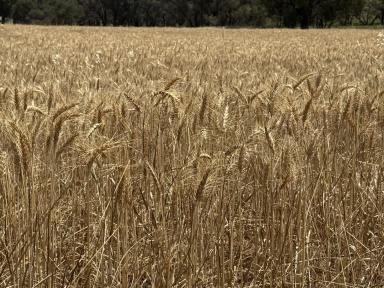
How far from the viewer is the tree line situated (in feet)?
198

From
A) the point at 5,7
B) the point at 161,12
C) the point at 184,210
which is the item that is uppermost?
the point at 161,12

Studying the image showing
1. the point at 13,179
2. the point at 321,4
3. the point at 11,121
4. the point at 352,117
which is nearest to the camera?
the point at 11,121

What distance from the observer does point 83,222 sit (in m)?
1.94

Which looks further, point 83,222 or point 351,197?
point 351,197

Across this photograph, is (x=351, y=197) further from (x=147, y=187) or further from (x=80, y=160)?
(x=80, y=160)

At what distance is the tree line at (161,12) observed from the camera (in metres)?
60.5

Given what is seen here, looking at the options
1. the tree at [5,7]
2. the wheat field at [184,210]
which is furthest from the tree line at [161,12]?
the wheat field at [184,210]

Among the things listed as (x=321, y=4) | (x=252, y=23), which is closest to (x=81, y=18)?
(x=252, y=23)

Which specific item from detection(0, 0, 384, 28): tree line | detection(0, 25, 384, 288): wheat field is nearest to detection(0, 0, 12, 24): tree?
detection(0, 0, 384, 28): tree line

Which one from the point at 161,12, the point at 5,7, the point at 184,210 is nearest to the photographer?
the point at 184,210

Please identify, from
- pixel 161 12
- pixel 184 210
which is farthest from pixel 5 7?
pixel 184 210

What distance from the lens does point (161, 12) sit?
233 ft

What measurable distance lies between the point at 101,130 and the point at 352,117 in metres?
1.24

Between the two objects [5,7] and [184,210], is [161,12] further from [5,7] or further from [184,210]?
[184,210]
